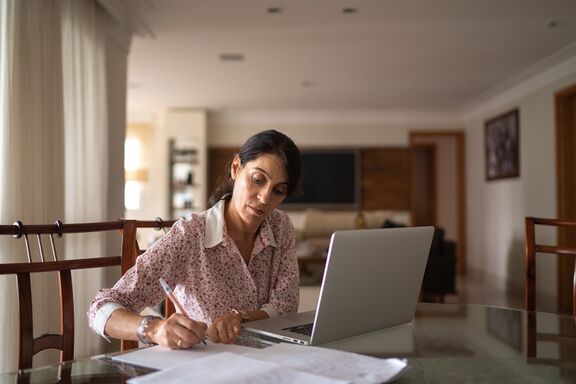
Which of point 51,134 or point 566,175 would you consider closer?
point 51,134

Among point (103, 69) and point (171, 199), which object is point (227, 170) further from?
point (171, 199)

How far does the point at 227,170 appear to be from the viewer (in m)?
1.57

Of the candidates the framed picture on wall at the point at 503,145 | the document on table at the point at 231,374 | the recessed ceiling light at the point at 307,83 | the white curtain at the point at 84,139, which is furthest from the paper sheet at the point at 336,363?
the framed picture on wall at the point at 503,145

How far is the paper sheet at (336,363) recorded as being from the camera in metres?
0.85

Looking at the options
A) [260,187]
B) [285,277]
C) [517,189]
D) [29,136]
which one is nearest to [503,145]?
[517,189]

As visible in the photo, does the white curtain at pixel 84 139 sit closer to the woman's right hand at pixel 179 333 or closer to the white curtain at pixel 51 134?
the white curtain at pixel 51 134

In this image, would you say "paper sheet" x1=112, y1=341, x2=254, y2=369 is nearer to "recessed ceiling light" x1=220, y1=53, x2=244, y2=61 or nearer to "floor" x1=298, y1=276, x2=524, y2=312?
"floor" x1=298, y1=276, x2=524, y2=312

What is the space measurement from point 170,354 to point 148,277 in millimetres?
330

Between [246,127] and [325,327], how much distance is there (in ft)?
25.6

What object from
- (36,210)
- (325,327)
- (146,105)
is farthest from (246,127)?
(325,327)

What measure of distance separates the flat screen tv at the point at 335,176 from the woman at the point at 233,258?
23.5 feet

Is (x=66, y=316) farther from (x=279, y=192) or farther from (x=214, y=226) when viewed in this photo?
(x=279, y=192)

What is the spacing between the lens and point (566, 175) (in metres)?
5.45

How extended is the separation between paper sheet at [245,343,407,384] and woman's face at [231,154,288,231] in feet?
1.50
